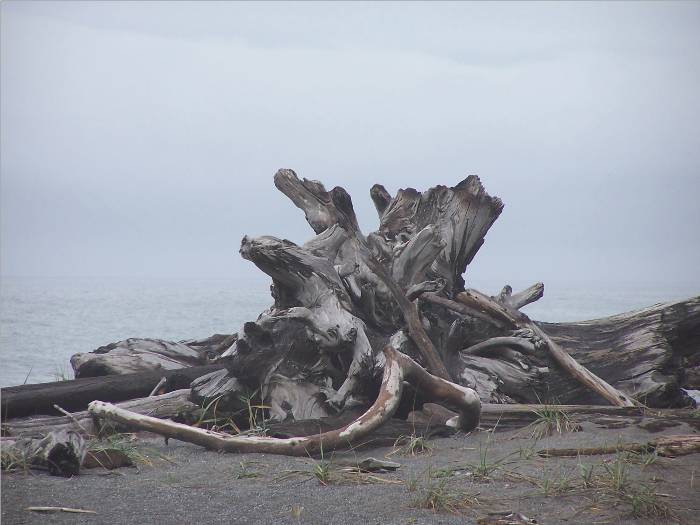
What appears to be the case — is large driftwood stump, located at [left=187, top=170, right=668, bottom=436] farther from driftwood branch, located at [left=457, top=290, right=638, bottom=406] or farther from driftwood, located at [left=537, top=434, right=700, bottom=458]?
driftwood, located at [left=537, top=434, right=700, bottom=458]

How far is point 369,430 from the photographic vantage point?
569cm

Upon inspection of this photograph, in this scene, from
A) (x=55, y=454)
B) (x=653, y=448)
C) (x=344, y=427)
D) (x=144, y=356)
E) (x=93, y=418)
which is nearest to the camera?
(x=55, y=454)

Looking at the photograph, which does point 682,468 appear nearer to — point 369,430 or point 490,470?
point 490,470

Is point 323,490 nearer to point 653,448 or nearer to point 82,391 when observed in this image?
point 653,448

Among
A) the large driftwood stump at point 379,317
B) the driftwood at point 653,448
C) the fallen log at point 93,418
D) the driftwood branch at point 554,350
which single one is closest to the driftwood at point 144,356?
the fallen log at point 93,418

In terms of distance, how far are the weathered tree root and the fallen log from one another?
324 mm

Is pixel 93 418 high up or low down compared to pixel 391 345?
down

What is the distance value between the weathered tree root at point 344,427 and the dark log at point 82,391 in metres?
1.30

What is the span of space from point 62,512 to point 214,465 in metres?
1.35

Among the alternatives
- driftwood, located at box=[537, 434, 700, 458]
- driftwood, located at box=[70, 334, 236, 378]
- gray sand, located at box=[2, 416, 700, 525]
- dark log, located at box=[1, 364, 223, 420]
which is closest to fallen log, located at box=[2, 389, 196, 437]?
dark log, located at box=[1, 364, 223, 420]

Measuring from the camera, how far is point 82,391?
738 cm

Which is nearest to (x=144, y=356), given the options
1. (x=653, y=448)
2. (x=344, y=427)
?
(x=344, y=427)

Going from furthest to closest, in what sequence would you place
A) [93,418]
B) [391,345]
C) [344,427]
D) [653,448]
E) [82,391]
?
[82,391], [93,418], [391,345], [344,427], [653,448]

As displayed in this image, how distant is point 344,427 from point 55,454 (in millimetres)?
1872
